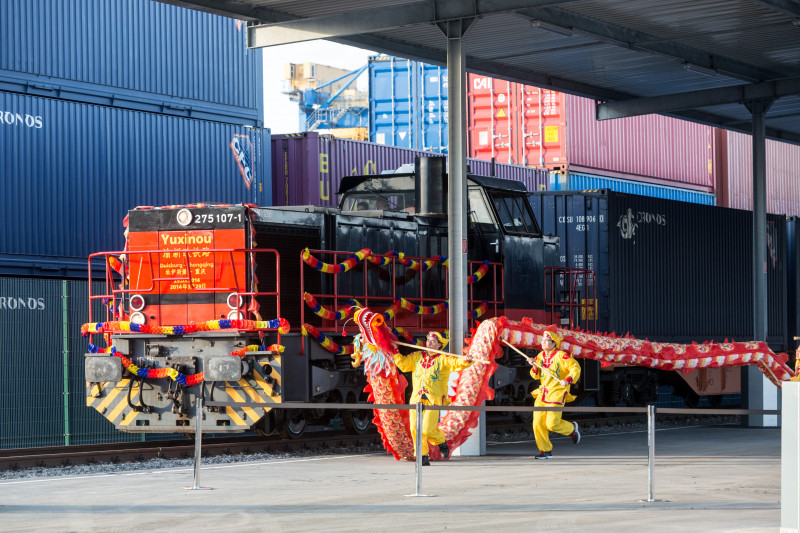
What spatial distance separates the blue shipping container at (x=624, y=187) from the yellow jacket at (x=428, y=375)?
14558 mm

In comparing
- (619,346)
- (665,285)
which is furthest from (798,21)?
(665,285)

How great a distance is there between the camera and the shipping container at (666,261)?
20.9 metres

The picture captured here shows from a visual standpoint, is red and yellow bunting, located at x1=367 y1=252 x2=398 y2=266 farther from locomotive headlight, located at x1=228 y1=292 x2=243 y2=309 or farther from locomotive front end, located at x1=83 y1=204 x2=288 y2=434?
locomotive headlight, located at x1=228 y1=292 x2=243 y2=309

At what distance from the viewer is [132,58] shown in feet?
67.9

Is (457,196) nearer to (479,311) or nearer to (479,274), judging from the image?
(479,274)

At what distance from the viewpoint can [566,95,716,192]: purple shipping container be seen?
3123 centimetres

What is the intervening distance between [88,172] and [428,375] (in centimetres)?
858

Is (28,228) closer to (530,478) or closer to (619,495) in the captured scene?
(530,478)

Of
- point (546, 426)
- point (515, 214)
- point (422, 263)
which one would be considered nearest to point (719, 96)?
point (515, 214)

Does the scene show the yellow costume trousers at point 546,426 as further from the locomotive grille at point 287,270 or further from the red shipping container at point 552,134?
the red shipping container at point 552,134

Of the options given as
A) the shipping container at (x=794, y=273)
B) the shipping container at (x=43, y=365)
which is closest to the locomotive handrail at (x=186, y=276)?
the shipping container at (x=43, y=365)

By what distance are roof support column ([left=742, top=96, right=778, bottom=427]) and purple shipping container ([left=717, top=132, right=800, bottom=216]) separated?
57.5ft

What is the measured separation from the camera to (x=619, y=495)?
422 inches

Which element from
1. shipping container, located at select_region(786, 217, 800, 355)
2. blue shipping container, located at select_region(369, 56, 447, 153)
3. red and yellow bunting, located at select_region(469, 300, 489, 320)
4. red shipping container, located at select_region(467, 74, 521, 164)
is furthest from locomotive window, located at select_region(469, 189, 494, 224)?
blue shipping container, located at select_region(369, 56, 447, 153)
